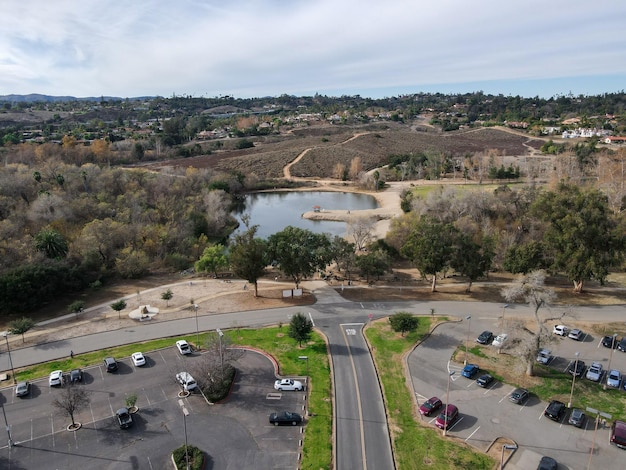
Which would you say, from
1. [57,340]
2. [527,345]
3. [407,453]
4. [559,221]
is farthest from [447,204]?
[57,340]

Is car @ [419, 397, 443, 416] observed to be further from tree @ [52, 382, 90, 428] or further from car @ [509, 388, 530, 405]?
tree @ [52, 382, 90, 428]

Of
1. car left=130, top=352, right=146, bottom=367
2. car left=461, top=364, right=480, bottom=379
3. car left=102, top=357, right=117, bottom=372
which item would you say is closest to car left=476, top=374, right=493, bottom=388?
car left=461, top=364, right=480, bottom=379

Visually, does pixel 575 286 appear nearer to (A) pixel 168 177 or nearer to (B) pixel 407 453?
(B) pixel 407 453

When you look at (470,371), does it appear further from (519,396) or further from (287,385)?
(287,385)

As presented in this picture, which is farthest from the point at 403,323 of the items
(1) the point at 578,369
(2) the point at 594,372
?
(2) the point at 594,372

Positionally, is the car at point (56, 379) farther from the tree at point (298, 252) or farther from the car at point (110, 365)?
the tree at point (298, 252)
